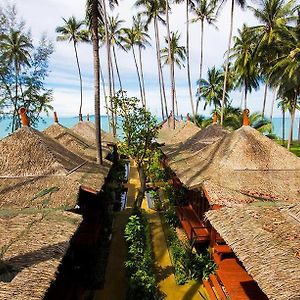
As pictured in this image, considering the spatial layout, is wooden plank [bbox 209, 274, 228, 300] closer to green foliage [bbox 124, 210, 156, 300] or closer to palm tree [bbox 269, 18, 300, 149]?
green foliage [bbox 124, 210, 156, 300]

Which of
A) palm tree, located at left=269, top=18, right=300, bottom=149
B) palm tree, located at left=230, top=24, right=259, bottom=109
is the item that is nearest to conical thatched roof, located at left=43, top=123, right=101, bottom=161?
palm tree, located at left=269, top=18, right=300, bottom=149

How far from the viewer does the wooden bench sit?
41.1ft

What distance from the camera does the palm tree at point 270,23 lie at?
102 feet

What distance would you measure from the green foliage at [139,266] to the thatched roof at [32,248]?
334cm

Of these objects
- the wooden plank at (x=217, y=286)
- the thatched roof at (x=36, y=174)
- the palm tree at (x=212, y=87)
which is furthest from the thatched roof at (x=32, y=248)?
the palm tree at (x=212, y=87)

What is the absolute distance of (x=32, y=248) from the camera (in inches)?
297

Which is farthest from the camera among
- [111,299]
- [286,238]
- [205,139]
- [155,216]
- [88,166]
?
[205,139]

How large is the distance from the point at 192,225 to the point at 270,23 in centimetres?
2765

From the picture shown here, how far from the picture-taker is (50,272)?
266 inches

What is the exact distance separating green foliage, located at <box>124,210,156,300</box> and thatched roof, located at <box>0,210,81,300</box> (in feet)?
11.0

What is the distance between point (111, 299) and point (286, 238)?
6.86 m

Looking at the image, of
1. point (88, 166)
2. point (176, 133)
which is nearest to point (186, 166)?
point (88, 166)

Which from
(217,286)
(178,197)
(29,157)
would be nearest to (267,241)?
(217,286)

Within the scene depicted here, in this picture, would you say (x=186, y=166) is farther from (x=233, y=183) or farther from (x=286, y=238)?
(x=286, y=238)
